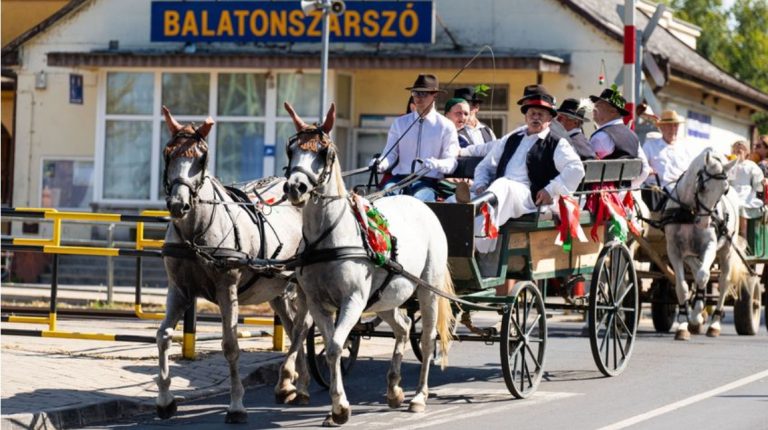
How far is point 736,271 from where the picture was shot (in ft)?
57.9

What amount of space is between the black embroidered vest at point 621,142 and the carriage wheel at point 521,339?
315 centimetres

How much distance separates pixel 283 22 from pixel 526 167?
16.9 meters

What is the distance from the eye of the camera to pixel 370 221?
34.8 feet

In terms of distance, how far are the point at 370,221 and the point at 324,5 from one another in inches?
508

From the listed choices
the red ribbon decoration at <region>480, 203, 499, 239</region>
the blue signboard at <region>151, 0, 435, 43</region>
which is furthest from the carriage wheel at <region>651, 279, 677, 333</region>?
the blue signboard at <region>151, 0, 435, 43</region>

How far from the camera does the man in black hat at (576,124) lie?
13805 mm

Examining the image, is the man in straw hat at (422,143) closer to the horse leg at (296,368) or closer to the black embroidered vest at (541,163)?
the black embroidered vest at (541,163)

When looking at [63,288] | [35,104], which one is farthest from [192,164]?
[35,104]

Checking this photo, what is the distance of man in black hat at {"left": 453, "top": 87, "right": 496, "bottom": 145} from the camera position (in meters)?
14.6

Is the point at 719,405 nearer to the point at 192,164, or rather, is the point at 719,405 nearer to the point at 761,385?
the point at 761,385

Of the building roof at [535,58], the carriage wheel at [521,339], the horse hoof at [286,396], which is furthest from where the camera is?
the building roof at [535,58]

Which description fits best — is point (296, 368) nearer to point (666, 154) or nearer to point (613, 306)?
point (613, 306)

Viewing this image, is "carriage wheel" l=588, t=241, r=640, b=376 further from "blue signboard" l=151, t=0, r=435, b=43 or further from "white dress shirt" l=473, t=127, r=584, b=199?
"blue signboard" l=151, t=0, r=435, b=43

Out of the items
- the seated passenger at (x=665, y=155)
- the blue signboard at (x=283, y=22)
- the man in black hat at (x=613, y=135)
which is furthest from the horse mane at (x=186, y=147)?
the blue signboard at (x=283, y=22)
